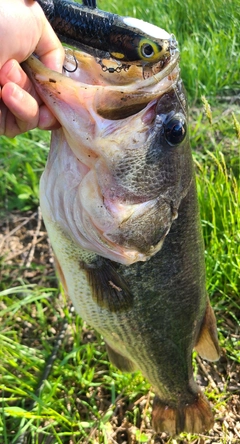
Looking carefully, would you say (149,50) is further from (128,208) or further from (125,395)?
(125,395)

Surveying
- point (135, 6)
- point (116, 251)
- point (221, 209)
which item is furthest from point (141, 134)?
point (135, 6)

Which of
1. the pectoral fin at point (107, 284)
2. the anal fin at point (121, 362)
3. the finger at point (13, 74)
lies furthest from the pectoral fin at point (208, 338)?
the finger at point (13, 74)

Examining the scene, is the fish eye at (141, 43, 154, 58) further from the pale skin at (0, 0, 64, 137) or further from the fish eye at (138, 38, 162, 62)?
the pale skin at (0, 0, 64, 137)

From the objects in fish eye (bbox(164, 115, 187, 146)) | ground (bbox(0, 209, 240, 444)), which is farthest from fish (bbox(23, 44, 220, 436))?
ground (bbox(0, 209, 240, 444))

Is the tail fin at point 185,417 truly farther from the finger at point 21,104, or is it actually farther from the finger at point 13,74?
the finger at point 13,74

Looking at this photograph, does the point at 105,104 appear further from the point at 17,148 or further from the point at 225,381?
the point at 17,148

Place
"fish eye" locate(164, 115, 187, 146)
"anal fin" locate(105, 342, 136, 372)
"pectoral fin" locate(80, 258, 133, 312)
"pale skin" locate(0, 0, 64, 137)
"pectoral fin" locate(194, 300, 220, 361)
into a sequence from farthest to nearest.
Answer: "anal fin" locate(105, 342, 136, 372)
"pectoral fin" locate(194, 300, 220, 361)
"pectoral fin" locate(80, 258, 133, 312)
"fish eye" locate(164, 115, 187, 146)
"pale skin" locate(0, 0, 64, 137)
